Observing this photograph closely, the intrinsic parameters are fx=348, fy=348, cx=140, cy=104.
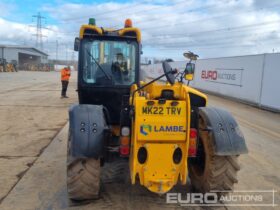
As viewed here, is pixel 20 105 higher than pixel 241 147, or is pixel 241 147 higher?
pixel 241 147

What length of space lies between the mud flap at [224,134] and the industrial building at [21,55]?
75949 mm

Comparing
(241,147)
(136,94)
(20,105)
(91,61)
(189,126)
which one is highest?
(91,61)

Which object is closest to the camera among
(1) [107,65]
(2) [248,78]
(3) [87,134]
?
(3) [87,134]

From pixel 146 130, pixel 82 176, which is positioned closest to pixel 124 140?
pixel 146 130

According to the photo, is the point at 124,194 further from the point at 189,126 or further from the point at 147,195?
the point at 189,126

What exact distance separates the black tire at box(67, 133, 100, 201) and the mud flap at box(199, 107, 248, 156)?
1557 mm

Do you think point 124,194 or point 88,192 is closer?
point 88,192

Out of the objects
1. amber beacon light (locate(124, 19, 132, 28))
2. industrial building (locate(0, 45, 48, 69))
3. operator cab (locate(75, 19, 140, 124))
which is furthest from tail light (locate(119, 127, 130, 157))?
industrial building (locate(0, 45, 48, 69))

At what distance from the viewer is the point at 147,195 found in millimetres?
5008

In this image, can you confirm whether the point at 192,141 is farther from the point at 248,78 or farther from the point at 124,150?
the point at 248,78

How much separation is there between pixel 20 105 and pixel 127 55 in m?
10.2

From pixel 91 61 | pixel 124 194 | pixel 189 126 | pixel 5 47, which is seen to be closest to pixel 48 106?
pixel 91 61

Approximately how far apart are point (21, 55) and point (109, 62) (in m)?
89.4

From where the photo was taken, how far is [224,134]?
4.53 metres
